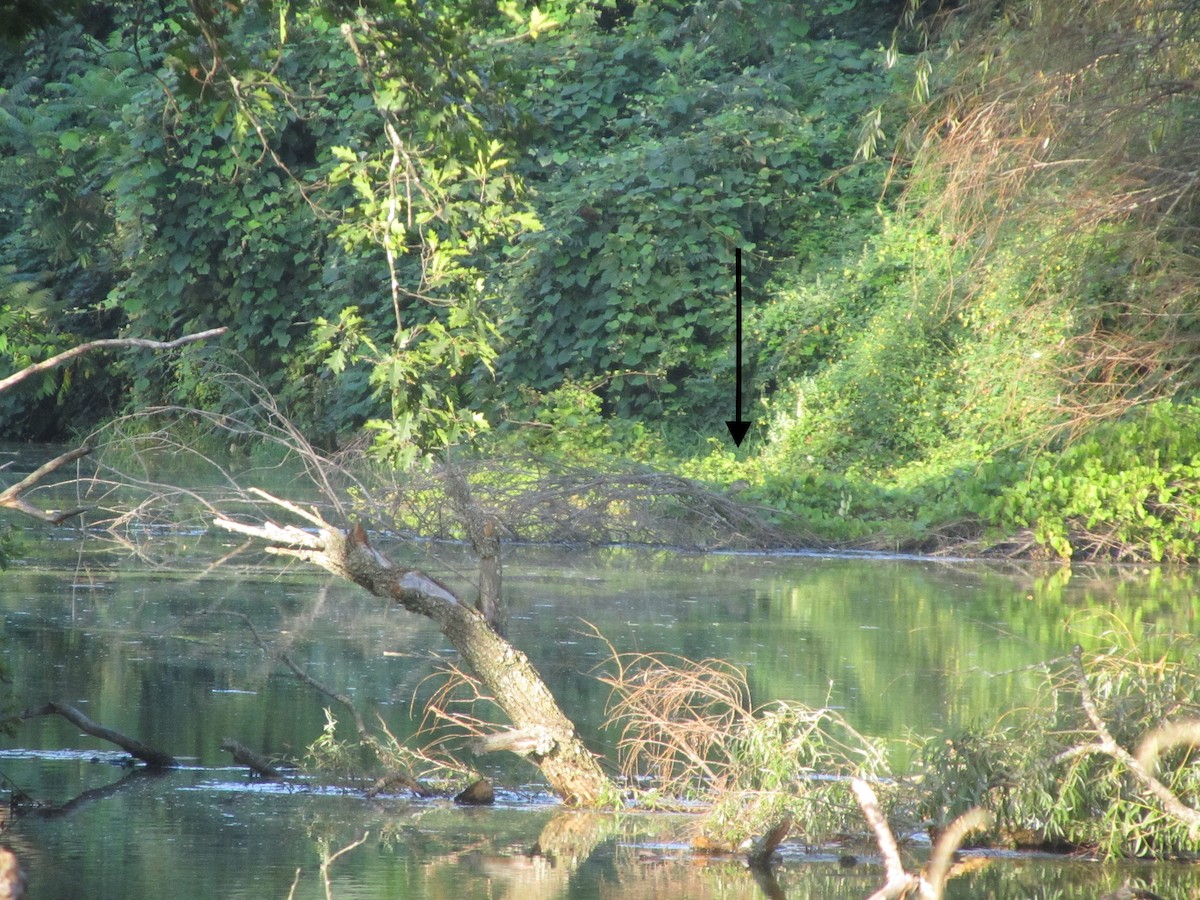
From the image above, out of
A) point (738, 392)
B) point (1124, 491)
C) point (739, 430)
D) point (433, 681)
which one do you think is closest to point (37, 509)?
point (433, 681)

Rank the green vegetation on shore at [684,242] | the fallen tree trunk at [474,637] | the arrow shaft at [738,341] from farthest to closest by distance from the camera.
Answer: the arrow shaft at [738,341] < the green vegetation on shore at [684,242] < the fallen tree trunk at [474,637]

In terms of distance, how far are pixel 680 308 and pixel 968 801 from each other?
49.6 feet

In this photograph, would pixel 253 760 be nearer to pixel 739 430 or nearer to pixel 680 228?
pixel 739 430

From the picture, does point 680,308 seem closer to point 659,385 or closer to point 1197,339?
point 659,385

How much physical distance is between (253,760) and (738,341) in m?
13.3

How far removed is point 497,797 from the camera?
7.33 metres

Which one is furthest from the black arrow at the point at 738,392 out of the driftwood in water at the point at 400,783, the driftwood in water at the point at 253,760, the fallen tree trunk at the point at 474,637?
the driftwood in water at the point at 253,760

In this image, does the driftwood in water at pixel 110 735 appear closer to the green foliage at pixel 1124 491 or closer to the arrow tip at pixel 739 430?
the green foliage at pixel 1124 491

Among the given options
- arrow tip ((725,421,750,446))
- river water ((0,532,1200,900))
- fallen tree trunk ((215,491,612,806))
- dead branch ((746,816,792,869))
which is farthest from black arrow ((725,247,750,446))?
dead branch ((746,816,792,869))

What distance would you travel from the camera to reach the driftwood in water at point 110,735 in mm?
7246

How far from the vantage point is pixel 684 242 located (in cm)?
2053

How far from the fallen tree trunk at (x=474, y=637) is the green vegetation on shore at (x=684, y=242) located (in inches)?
22.9

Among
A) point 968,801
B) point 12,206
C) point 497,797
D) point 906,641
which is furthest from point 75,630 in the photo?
point 12,206

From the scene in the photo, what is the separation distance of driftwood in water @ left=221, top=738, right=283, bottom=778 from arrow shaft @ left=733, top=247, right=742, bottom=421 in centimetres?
1295
